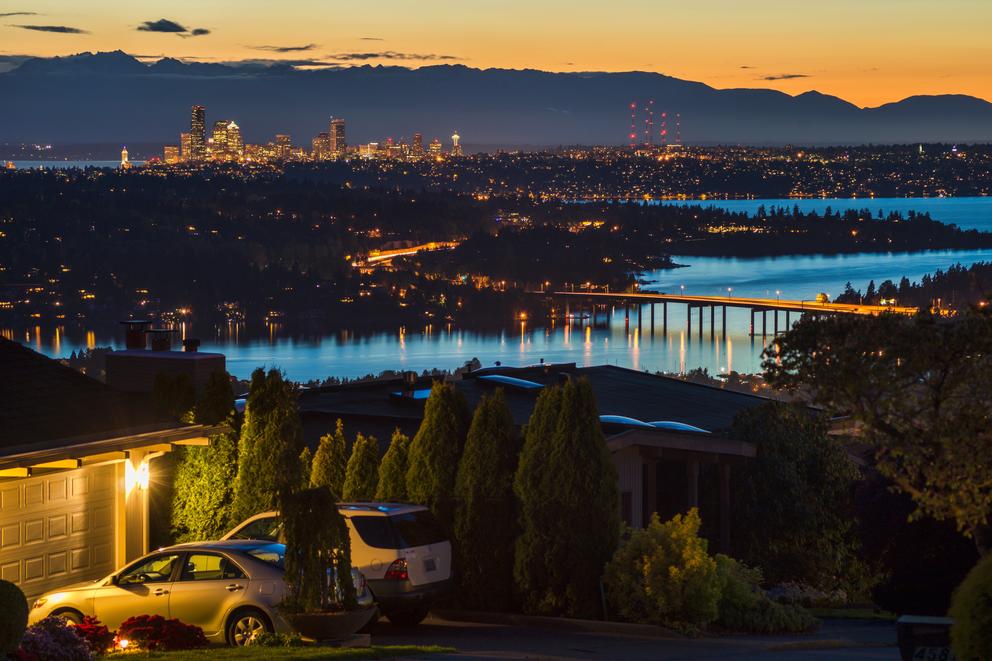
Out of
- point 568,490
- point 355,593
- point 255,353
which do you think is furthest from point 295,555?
point 255,353

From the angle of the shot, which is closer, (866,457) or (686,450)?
(686,450)

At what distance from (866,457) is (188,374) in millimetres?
11552

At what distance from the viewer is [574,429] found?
44.8ft

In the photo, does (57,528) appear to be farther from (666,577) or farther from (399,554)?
(666,577)

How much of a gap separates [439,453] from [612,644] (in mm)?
3064

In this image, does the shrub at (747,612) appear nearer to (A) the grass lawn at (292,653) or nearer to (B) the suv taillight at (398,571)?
(B) the suv taillight at (398,571)

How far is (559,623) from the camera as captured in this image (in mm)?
13539

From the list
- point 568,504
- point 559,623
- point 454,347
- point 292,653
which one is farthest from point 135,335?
point 454,347

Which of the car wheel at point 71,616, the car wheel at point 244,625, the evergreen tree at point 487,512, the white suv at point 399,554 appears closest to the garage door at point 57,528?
the car wheel at point 71,616

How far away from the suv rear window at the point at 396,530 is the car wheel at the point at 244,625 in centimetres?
156

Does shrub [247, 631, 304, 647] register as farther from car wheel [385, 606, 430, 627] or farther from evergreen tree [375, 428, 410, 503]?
evergreen tree [375, 428, 410, 503]

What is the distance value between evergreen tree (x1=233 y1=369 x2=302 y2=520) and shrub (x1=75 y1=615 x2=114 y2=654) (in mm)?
3898

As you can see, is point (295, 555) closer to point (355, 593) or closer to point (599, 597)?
point (355, 593)

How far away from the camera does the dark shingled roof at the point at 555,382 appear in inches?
763
